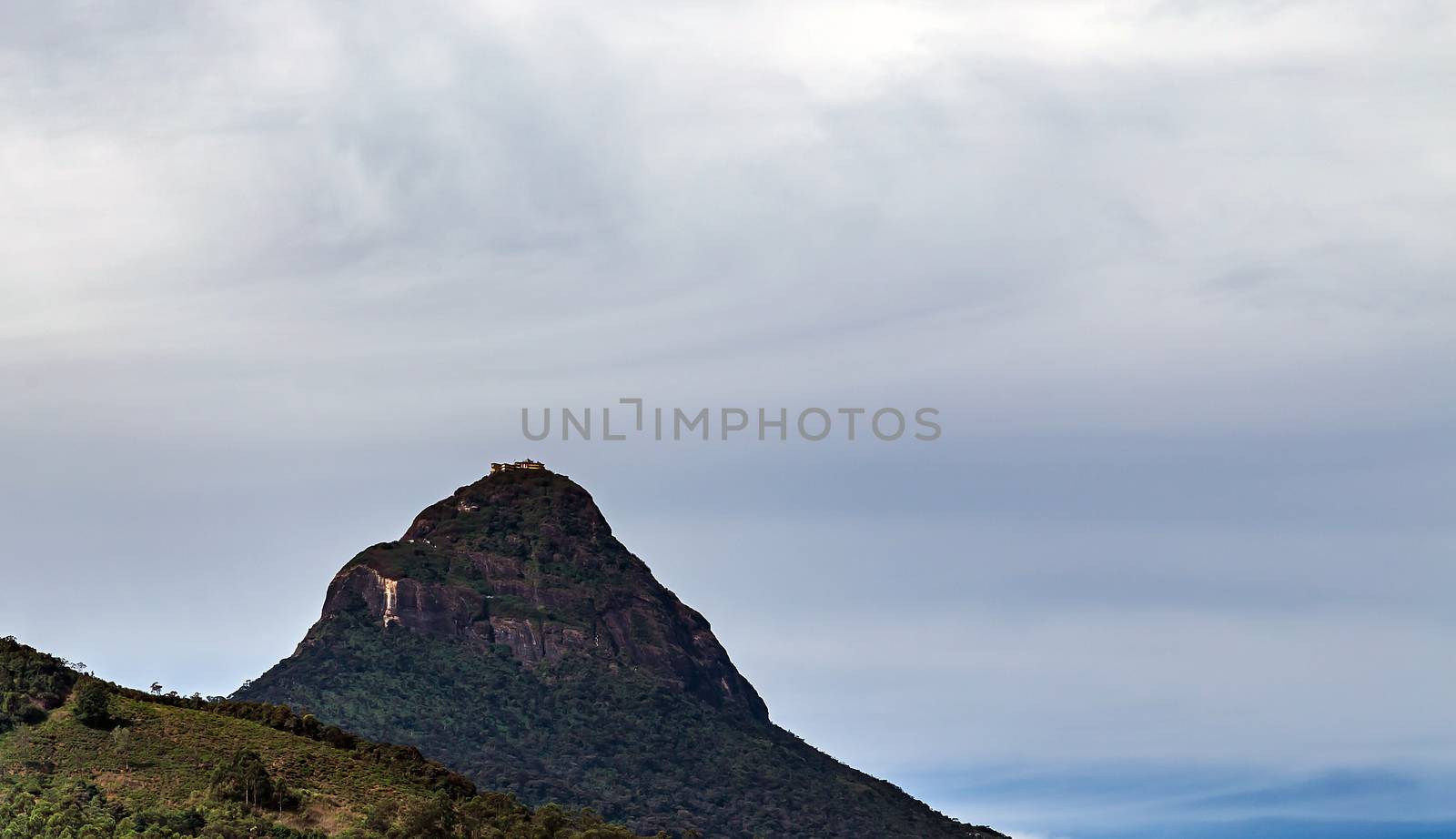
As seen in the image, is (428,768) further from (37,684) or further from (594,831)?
(37,684)

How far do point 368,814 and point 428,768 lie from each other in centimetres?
2552

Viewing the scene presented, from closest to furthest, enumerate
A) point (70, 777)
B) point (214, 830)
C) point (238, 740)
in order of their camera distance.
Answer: point (214, 830) < point (70, 777) < point (238, 740)

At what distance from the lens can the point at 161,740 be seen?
164125mm

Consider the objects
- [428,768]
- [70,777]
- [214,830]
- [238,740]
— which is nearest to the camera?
[214,830]

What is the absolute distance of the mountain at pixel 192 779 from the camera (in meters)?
149

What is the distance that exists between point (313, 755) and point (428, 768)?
1453cm

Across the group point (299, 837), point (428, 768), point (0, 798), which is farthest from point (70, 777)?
point (428, 768)

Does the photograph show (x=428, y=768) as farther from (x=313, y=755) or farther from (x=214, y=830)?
(x=214, y=830)

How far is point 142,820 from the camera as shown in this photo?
148000 mm

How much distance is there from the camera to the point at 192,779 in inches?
6211

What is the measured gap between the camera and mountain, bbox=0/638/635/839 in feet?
488

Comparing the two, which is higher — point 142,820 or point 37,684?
point 37,684

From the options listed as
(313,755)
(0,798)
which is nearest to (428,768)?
(313,755)

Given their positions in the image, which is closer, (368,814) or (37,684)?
(368,814)
